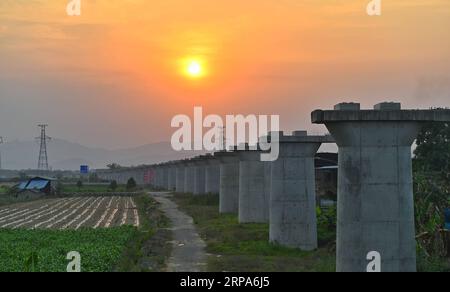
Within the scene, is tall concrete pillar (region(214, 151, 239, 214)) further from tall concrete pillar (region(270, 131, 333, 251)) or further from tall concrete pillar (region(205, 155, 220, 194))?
tall concrete pillar (region(270, 131, 333, 251))

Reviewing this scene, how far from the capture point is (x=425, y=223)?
1158 inches

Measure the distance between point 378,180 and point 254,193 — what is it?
81.0 ft

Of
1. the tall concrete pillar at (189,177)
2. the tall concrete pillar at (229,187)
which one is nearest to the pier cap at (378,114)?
the tall concrete pillar at (229,187)

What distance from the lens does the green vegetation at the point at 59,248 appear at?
2597 cm

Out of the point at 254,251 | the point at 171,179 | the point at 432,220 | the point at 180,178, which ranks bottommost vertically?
the point at 254,251

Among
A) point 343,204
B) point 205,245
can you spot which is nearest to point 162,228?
point 205,245

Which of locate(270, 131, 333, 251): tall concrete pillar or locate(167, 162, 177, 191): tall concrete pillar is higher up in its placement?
locate(167, 162, 177, 191): tall concrete pillar

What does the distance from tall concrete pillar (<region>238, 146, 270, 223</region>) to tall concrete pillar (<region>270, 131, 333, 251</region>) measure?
11.9 m

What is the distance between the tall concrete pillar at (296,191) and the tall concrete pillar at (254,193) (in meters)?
11.9

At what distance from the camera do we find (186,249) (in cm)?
3180

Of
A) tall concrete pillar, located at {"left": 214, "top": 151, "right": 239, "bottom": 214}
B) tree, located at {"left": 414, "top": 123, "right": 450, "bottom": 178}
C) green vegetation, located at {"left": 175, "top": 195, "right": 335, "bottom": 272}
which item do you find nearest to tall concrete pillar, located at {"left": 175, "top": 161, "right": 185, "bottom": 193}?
tall concrete pillar, located at {"left": 214, "top": 151, "right": 239, "bottom": 214}

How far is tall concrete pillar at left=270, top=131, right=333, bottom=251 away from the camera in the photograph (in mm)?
31812

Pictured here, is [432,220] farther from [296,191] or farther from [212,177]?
[212,177]

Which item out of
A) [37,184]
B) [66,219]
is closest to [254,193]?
[66,219]
